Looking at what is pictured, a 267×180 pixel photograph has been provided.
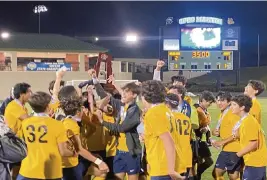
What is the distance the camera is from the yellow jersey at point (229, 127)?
6.97 meters

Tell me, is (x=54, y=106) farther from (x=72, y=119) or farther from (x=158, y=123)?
(x=158, y=123)

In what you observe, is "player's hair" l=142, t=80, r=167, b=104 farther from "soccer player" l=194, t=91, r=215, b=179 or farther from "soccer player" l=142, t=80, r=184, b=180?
"soccer player" l=194, t=91, r=215, b=179

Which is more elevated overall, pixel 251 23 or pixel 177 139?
pixel 251 23

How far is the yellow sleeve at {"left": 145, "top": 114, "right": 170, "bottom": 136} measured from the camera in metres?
4.51

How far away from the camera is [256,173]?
5773 millimetres

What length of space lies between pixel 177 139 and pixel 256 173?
138 centimetres

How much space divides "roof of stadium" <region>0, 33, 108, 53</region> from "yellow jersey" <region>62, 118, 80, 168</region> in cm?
4028

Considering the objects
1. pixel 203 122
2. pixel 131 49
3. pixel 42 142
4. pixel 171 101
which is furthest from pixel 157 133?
pixel 131 49

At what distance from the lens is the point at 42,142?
15.8 feet

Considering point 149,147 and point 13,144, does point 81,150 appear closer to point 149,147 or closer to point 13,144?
point 149,147

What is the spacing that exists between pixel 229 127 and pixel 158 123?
289 centimetres

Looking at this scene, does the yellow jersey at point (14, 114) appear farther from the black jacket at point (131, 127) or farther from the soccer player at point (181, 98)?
the soccer player at point (181, 98)

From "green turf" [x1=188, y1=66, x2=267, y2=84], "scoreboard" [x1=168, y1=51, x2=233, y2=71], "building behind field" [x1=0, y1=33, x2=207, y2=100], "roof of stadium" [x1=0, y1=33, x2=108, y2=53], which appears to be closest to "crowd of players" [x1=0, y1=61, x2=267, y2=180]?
"scoreboard" [x1=168, y1=51, x2=233, y2=71]

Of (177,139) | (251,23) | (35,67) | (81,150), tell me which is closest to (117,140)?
(81,150)
